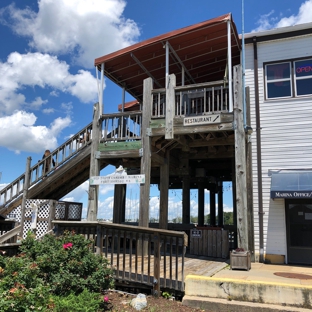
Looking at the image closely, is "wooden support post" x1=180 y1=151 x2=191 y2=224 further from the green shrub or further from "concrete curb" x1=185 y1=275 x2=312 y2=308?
the green shrub

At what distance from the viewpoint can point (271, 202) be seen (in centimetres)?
922

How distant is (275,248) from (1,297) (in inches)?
300

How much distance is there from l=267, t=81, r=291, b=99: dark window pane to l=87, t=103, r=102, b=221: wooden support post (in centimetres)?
557

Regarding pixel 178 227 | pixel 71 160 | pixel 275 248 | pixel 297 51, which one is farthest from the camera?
pixel 178 227

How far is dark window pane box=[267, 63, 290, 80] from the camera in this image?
9.73 meters

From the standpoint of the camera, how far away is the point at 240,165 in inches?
316

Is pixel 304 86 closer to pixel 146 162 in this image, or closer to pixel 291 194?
pixel 291 194

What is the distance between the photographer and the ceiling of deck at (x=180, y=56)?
31.0ft

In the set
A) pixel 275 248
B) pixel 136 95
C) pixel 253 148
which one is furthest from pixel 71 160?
pixel 275 248

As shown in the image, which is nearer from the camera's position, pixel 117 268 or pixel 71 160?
pixel 117 268

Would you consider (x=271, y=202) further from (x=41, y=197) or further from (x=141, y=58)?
(x=41, y=197)

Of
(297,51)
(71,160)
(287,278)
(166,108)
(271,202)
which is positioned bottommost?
(287,278)

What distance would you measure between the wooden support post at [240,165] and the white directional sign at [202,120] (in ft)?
1.77

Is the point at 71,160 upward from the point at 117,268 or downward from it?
upward
